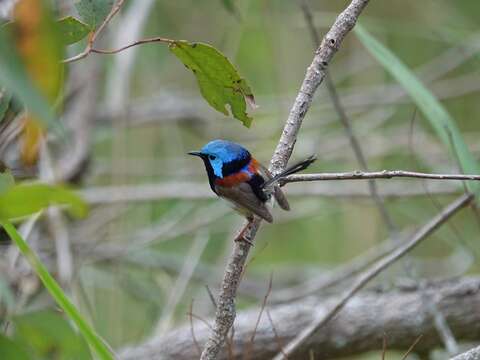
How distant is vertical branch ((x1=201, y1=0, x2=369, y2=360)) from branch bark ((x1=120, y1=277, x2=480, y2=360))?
3.18 feet

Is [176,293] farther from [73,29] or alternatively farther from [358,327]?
[73,29]

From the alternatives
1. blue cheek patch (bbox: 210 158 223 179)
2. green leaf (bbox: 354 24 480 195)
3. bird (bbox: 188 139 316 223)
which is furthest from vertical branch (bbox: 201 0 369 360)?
green leaf (bbox: 354 24 480 195)

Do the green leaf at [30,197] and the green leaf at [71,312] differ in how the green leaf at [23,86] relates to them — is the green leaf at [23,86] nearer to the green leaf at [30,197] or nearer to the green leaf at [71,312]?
the green leaf at [30,197]

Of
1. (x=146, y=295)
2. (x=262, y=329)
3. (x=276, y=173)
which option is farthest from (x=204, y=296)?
(x=276, y=173)

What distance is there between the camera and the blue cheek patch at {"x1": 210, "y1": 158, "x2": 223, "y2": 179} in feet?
5.57

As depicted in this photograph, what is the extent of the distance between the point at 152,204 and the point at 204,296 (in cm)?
44

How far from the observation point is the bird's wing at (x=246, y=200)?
1487 millimetres

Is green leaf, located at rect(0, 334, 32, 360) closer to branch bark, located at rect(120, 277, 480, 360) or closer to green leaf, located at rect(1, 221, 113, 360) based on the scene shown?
green leaf, located at rect(1, 221, 113, 360)

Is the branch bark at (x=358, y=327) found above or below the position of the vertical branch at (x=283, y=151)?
below

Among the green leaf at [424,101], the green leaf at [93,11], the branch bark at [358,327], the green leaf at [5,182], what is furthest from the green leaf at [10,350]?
the branch bark at [358,327]

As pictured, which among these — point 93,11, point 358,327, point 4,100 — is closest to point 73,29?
point 93,11

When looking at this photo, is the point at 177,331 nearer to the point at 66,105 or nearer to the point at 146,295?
the point at 146,295

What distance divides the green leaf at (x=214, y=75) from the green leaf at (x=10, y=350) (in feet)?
1.65

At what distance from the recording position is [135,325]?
11.6ft
